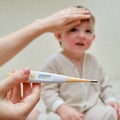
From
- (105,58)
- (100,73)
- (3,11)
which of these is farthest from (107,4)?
(100,73)

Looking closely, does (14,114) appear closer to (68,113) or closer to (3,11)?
(68,113)

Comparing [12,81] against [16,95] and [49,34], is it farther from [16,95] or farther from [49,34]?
[49,34]

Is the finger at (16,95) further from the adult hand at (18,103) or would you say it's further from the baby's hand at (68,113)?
the baby's hand at (68,113)

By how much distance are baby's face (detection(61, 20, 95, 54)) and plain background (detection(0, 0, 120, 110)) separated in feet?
2.34

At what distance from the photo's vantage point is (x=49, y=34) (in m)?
1.69

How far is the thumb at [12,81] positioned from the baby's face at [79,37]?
381mm

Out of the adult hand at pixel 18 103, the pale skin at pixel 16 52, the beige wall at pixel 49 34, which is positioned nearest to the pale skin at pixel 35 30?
the pale skin at pixel 16 52

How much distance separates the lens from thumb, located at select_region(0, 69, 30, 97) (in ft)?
1.76

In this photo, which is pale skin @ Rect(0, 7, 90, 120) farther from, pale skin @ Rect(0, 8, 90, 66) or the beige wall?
the beige wall

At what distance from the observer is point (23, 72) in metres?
0.58

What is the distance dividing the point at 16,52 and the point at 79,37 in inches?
12.3

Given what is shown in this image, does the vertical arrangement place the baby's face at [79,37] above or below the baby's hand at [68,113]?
above

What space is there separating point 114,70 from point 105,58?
0.28 feet

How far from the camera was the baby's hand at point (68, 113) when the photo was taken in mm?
892
